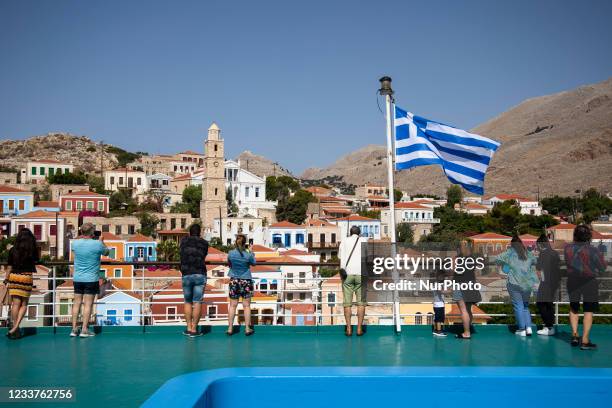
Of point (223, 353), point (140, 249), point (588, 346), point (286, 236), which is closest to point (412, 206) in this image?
point (286, 236)

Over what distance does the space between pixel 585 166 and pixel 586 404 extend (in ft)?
432

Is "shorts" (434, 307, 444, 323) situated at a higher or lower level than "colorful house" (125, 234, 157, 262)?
lower

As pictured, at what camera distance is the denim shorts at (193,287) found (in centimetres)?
653

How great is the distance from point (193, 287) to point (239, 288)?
0.52m

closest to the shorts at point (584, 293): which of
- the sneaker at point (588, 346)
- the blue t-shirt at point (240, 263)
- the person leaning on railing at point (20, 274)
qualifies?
the sneaker at point (588, 346)

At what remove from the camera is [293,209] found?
76.9 m

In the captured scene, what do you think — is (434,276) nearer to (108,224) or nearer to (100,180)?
(108,224)

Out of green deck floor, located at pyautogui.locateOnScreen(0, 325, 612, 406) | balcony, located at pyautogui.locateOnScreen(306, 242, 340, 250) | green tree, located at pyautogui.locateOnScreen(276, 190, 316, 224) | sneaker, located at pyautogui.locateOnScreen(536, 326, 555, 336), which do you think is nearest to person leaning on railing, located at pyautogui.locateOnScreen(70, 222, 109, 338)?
green deck floor, located at pyautogui.locateOnScreen(0, 325, 612, 406)

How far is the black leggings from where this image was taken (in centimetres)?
665

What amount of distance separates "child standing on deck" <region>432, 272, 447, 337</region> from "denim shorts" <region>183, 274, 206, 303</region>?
8.78ft

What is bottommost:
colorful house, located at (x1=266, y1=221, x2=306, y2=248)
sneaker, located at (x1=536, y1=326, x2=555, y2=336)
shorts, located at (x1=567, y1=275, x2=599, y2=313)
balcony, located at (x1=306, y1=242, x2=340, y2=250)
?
sneaker, located at (x1=536, y1=326, x2=555, y2=336)

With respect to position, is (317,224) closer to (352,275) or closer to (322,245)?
(322,245)

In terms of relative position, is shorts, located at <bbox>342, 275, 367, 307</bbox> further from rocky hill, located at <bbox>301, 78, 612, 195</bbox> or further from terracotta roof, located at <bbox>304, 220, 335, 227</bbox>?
rocky hill, located at <bbox>301, 78, 612, 195</bbox>

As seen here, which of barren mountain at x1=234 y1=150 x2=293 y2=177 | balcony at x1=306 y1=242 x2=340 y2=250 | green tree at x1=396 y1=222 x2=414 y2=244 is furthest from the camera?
barren mountain at x1=234 y1=150 x2=293 y2=177
